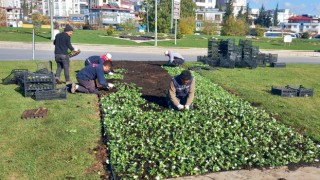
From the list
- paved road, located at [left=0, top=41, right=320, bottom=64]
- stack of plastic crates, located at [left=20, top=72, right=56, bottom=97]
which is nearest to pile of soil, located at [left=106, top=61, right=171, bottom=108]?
stack of plastic crates, located at [left=20, top=72, right=56, bottom=97]

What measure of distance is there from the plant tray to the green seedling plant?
58.9 inches

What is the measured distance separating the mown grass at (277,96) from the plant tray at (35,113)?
620 cm

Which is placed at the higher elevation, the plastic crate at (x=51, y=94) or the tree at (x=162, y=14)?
the tree at (x=162, y=14)

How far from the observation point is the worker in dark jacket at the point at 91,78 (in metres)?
9.67

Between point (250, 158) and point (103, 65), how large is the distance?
18.6 ft

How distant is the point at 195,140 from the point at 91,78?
478 centimetres

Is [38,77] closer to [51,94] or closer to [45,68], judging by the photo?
[51,94]

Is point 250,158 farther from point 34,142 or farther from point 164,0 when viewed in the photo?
point 164,0

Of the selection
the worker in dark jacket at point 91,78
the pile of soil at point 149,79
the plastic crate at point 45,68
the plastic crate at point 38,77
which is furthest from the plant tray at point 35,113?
the pile of soil at point 149,79

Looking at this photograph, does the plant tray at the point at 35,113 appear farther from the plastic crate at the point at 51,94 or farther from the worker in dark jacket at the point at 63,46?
the worker in dark jacket at the point at 63,46

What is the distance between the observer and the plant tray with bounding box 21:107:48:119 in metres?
7.62

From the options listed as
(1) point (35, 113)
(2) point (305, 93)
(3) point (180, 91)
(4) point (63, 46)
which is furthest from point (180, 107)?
(2) point (305, 93)

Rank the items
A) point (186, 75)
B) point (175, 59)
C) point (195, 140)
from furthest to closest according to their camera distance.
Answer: point (175, 59), point (186, 75), point (195, 140)

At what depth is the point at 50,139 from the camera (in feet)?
21.0
